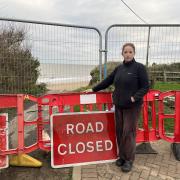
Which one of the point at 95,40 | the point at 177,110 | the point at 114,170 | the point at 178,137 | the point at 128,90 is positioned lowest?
the point at 114,170

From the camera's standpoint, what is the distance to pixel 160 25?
630cm

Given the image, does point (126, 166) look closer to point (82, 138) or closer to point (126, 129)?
point (126, 129)

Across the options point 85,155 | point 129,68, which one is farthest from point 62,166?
point 129,68

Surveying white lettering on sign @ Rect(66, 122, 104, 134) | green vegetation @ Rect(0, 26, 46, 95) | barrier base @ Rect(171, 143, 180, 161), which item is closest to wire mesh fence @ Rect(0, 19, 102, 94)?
green vegetation @ Rect(0, 26, 46, 95)

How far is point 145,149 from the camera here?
208 inches

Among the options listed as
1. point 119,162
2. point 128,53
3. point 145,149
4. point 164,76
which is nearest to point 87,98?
point 128,53

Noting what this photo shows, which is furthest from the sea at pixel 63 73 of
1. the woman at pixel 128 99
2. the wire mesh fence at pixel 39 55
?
the woman at pixel 128 99

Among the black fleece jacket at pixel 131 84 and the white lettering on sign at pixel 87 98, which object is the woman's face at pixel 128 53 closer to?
the black fleece jacket at pixel 131 84

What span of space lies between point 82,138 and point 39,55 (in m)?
1.99

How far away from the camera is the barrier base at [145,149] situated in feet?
17.0

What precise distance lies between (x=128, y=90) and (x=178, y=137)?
1.45 meters

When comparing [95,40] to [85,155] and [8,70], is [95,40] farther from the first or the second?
[85,155]

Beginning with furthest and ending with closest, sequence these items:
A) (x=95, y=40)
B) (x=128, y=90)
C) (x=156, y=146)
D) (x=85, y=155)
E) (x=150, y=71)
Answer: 1. (x=150, y=71)
2. (x=95, y=40)
3. (x=156, y=146)
4. (x=85, y=155)
5. (x=128, y=90)

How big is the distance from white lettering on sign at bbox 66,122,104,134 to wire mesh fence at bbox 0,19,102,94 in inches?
59.8
